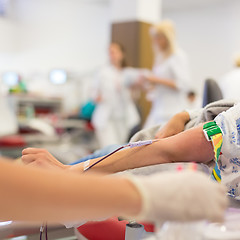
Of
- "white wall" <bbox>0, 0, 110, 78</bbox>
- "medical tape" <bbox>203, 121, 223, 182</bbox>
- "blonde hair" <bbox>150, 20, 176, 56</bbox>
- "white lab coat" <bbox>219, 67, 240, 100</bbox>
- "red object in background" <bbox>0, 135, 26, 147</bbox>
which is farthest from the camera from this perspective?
"white wall" <bbox>0, 0, 110, 78</bbox>

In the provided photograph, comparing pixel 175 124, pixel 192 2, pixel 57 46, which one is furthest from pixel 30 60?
pixel 175 124

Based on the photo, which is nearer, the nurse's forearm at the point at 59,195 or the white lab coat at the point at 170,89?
the nurse's forearm at the point at 59,195

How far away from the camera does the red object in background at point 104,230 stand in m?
1.01

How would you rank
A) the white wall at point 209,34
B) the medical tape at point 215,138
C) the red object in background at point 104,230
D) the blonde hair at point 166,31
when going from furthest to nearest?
the white wall at point 209,34
the blonde hair at point 166,31
the red object in background at point 104,230
the medical tape at point 215,138

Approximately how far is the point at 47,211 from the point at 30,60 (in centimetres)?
804

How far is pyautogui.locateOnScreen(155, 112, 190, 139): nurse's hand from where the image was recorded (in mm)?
1117

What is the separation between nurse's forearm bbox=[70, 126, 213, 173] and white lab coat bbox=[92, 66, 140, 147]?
10.2 ft

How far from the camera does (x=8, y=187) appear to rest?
0.53 m

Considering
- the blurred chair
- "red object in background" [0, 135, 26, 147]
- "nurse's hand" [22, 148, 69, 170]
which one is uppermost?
the blurred chair

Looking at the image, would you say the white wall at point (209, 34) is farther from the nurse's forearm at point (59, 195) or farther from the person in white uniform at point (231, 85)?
the nurse's forearm at point (59, 195)

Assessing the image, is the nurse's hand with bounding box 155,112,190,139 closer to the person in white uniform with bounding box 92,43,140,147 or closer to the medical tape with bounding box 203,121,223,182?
the medical tape with bounding box 203,121,223,182

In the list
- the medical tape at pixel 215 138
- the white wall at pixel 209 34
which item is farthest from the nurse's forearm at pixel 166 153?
the white wall at pixel 209 34

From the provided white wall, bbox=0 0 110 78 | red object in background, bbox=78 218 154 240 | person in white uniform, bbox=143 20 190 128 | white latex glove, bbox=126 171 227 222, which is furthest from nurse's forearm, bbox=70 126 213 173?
white wall, bbox=0 0 110 78

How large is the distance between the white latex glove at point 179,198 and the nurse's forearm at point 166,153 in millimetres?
350
